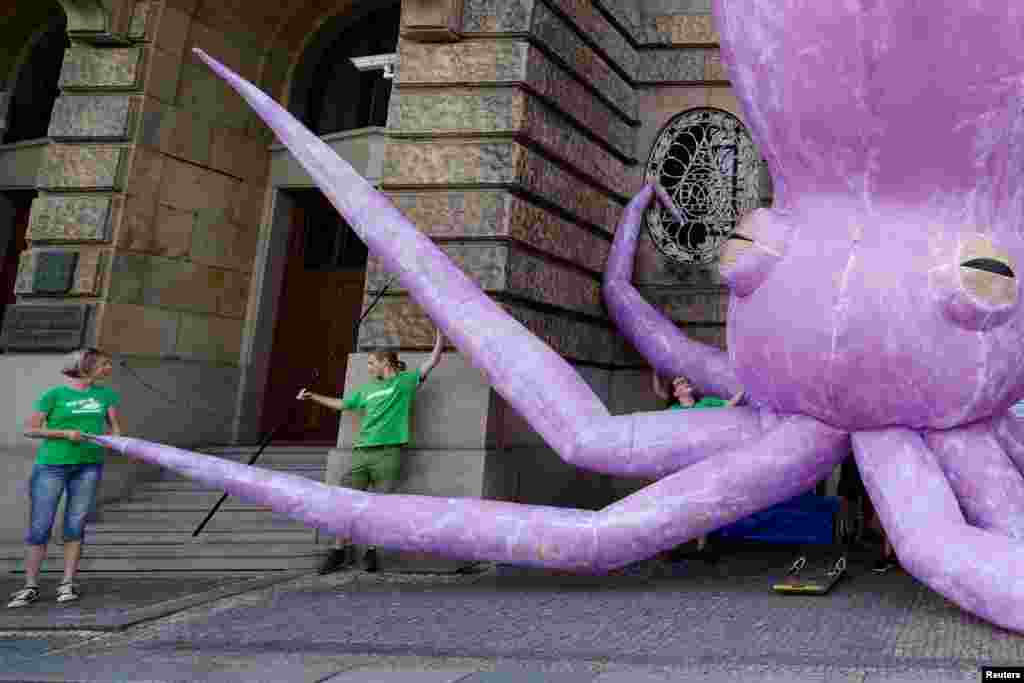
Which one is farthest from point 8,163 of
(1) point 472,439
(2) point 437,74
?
(1) point 472,439

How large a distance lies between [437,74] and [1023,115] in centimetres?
414

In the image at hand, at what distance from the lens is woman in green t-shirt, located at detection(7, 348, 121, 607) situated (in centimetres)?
556

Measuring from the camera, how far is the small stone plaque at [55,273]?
25.4 feet

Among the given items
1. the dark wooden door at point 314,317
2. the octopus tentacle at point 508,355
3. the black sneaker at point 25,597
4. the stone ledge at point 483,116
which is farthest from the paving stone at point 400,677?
the dark wooden door at point 314,317

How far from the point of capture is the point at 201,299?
346 inches

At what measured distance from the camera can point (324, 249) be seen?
9.78 meters

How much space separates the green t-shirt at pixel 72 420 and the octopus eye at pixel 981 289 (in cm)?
488

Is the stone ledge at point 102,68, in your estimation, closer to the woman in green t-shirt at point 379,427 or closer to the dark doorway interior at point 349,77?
the dark doorway interior at point 349,77

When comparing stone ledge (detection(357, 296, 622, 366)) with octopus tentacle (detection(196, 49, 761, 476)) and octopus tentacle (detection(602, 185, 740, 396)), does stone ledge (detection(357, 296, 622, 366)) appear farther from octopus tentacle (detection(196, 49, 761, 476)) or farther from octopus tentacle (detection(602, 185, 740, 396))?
octopus tentacle (detection(196, 49, 761, 476))

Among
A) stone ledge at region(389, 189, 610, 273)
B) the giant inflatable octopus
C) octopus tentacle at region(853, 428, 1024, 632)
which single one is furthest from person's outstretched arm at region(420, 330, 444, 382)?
octopus tentacle at region(853, 428, 1024, 632)

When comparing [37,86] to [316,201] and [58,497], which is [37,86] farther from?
[58,497]

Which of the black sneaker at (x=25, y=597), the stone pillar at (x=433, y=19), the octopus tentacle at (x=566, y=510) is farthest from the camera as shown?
the stone pillar at (x=433, y=19)

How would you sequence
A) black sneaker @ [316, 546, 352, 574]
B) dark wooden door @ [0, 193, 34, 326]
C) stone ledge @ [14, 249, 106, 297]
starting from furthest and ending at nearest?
dark wooden door @ [0, 193, 34, 326]
stone ledge @ [14, 249, 106, 297]
black sneaker @ [316, 546, 352, 574]

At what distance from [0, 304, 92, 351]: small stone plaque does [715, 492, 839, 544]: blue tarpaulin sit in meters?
5.42
